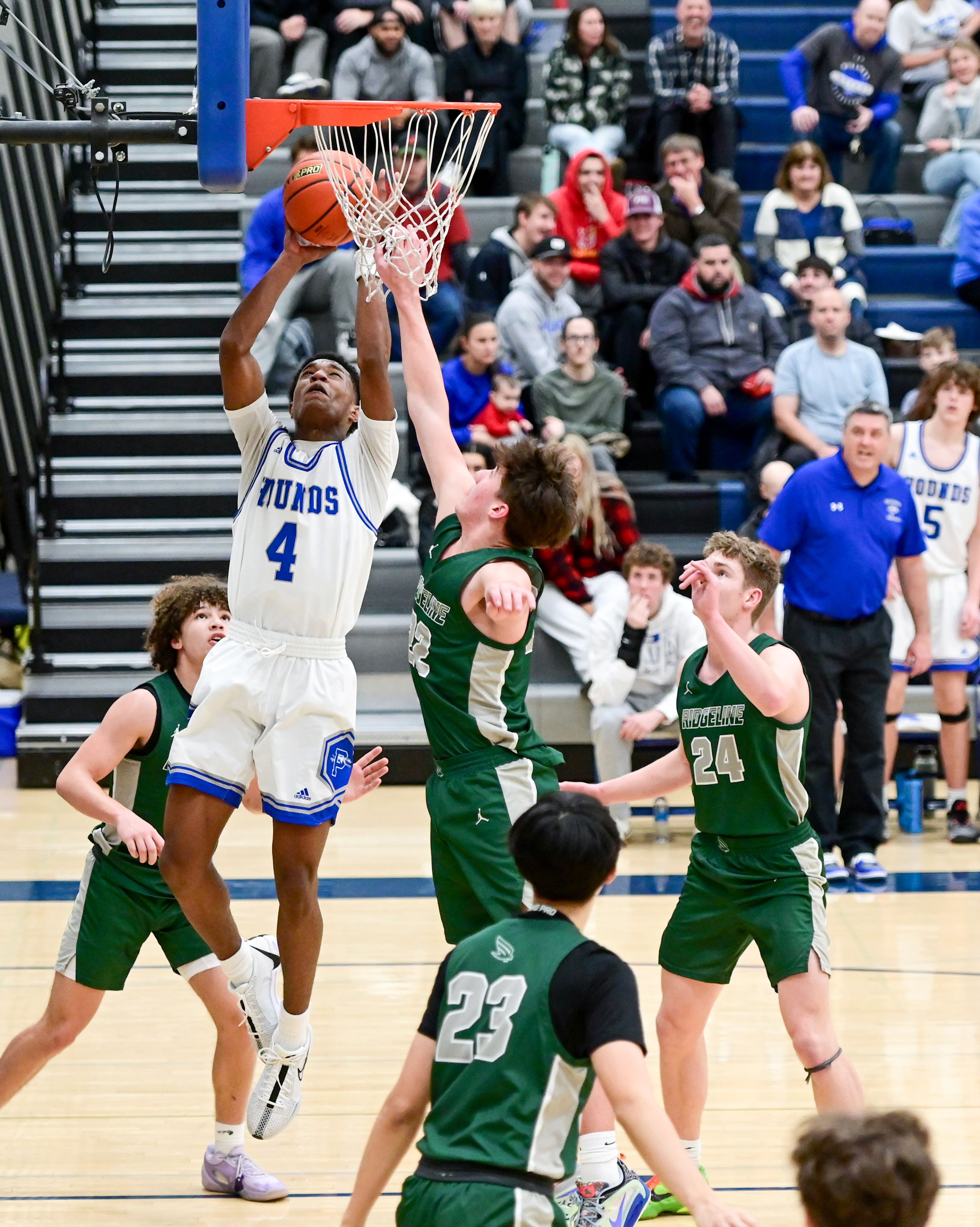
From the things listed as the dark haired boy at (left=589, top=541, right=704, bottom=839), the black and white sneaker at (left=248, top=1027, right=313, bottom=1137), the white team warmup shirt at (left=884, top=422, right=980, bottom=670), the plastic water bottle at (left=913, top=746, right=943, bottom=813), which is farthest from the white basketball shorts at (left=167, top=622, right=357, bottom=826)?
the plastic water bottle at (left=913, top=746, right=943, bottom=813)

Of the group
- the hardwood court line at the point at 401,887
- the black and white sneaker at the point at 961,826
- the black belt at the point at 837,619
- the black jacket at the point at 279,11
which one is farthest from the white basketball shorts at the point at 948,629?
the black jacket at the point at 279,11

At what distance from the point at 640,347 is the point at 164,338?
3.38m

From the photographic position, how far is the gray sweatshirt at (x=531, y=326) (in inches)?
399

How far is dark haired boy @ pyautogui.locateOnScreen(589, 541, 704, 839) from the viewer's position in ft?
26.4

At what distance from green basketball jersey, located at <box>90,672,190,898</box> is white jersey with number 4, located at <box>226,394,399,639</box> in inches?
11.2

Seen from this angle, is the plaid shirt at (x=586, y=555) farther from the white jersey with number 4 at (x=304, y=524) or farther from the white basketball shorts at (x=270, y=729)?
the white basketball shorts at (x=270, y=729)

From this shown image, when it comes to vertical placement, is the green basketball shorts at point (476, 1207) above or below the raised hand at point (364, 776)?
above

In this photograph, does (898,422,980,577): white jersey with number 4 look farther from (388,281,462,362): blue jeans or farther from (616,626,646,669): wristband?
(388,281,462,362): blue jeans

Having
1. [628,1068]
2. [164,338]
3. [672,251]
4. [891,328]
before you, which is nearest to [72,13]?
[164,338]

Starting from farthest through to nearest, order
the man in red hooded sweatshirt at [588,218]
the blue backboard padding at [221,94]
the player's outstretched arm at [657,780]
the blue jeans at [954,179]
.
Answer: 1. the blue jeans at [954,179]
2. the man in red hooded sweatshirt at [588,218]
3. the player's outstretched arm at [657,780]
4. the blue backboard padding at [221,94]

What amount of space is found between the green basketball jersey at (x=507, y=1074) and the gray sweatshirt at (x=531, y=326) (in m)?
7.55

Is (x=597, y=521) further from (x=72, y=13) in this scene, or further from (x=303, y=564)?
(x=72, y=13)

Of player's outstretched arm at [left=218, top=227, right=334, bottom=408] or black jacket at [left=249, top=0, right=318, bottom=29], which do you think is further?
black jacket at [left=249, top=0, right=318, bottom=29]

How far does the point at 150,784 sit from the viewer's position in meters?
4.39
